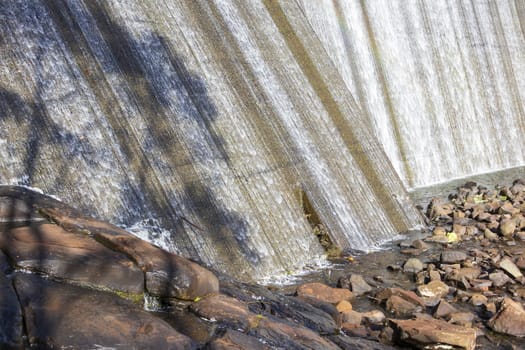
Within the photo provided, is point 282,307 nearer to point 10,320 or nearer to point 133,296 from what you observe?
point 133,296

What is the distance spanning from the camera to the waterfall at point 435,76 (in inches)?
527

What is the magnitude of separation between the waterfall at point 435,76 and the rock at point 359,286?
6.27m

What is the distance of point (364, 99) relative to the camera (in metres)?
13.2

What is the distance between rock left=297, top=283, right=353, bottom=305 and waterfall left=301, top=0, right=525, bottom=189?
666 centimetres

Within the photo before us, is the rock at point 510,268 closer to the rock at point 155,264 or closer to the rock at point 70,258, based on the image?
the rock at point 155,264

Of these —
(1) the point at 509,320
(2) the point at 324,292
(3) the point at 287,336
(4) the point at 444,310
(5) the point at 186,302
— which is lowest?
(1) the point at 509,320

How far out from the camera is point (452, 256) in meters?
7.75

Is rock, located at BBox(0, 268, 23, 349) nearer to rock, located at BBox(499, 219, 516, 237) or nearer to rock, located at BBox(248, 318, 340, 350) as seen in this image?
rock, located at BBox(248, 318, 340, 350)

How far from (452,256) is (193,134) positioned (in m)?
3.24

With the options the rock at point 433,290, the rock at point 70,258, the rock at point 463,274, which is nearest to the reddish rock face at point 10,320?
the rock at point 70,258

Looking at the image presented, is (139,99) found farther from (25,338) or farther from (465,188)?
(465,188)

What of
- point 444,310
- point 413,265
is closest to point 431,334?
point 444,310

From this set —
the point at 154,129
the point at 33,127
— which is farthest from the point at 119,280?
the point at 154,129

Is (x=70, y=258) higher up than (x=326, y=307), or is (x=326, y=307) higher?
(x=70, y=258)
